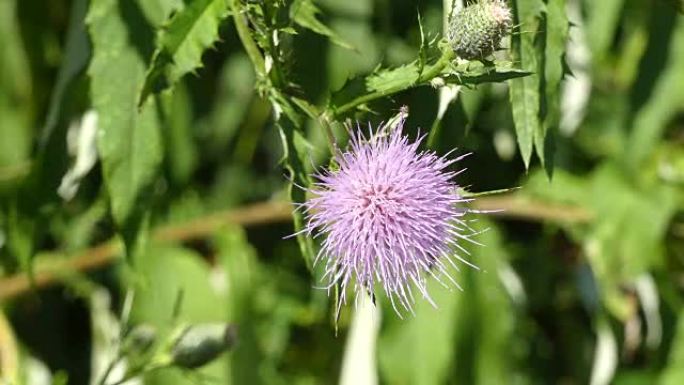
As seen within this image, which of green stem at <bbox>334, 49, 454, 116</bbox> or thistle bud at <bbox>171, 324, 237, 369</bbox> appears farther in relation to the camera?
thistle bud at <bbox>171, 324, 237, 369</bbox>

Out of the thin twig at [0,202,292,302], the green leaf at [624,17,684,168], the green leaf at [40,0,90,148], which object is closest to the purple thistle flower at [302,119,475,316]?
the green leaf at [40,0,90,148]

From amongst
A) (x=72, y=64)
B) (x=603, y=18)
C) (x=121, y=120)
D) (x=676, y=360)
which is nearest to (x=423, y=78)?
(x=121, y=120)

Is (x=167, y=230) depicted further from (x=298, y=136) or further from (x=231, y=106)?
(x=298, y=136)

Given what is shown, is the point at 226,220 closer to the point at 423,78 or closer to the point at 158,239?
the point at 158,239

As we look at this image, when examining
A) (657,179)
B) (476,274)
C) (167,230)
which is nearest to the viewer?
(476,274)

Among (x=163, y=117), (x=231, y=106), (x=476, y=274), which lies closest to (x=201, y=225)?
(x=231, y=106)

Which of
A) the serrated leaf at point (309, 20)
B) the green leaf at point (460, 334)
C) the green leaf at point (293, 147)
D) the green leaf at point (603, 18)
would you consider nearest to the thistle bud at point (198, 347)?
the green leaf at point (293, 147)

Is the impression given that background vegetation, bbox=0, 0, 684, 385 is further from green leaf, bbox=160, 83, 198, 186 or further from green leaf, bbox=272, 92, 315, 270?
green leaf, bbox=272, 92, 315, 270
